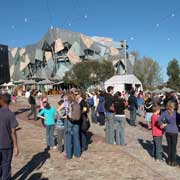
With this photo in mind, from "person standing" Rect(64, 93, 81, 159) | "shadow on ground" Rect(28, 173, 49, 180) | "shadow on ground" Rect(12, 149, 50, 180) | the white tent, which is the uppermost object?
the white tent

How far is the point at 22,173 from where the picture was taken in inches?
269

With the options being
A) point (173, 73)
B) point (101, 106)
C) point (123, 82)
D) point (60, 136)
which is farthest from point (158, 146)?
point (173, 73)

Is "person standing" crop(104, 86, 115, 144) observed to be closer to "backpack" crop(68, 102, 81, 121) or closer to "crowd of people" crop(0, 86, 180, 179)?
"crowd of people" crop(0, 86, 180, 179)

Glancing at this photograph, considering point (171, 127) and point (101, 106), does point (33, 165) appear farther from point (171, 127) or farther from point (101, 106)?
point (101, 106)

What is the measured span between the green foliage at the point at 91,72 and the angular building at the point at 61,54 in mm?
14352

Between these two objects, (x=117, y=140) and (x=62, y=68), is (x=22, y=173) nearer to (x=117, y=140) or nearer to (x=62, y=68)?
(x=117, y=140)

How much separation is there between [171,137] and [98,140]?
3568 mm

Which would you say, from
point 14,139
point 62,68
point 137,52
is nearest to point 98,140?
point 14,139

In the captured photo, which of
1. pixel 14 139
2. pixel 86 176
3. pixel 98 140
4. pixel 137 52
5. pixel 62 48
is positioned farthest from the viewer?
pixel 137 52

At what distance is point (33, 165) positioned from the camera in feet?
24.5

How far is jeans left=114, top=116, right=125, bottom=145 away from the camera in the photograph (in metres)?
9.51

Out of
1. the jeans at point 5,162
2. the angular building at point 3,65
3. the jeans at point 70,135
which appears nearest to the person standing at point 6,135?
the jeans at point 5,162

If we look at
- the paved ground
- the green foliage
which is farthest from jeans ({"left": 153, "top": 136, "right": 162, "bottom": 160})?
the green foliage

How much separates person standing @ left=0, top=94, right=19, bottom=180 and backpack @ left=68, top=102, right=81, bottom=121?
2644mm
